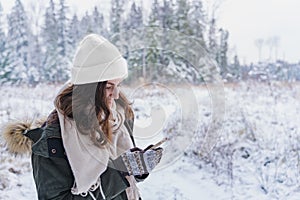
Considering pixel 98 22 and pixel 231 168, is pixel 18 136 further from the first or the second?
pixel 98 22

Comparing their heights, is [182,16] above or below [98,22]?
above

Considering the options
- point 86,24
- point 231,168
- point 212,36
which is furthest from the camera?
point 86,24

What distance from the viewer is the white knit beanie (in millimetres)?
1141

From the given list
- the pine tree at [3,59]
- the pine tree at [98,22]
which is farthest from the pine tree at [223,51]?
the pine tree at [3,59]

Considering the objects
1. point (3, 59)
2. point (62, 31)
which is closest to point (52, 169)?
point (3, 59)

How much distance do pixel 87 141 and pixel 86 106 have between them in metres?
0.12

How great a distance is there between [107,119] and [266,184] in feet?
9.85

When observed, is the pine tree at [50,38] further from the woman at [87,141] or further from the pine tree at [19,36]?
the woman at [87,141]

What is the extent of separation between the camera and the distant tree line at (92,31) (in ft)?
5.21

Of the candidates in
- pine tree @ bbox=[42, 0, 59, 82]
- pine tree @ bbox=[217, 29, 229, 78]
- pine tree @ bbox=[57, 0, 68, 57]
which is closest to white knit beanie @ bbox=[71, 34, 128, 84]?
pine tree @ bbox=[217, 29, 229, 78]

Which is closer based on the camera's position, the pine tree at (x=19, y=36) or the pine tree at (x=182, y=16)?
the pine tree at (x=182, y=16)

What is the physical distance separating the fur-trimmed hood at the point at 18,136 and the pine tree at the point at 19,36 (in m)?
18.6

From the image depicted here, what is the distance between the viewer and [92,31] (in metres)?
19.3

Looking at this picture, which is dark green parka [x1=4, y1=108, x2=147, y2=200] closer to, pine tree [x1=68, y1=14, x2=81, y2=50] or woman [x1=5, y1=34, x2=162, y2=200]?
woman [x1=5, y1=34, x2=162, y2=200]
